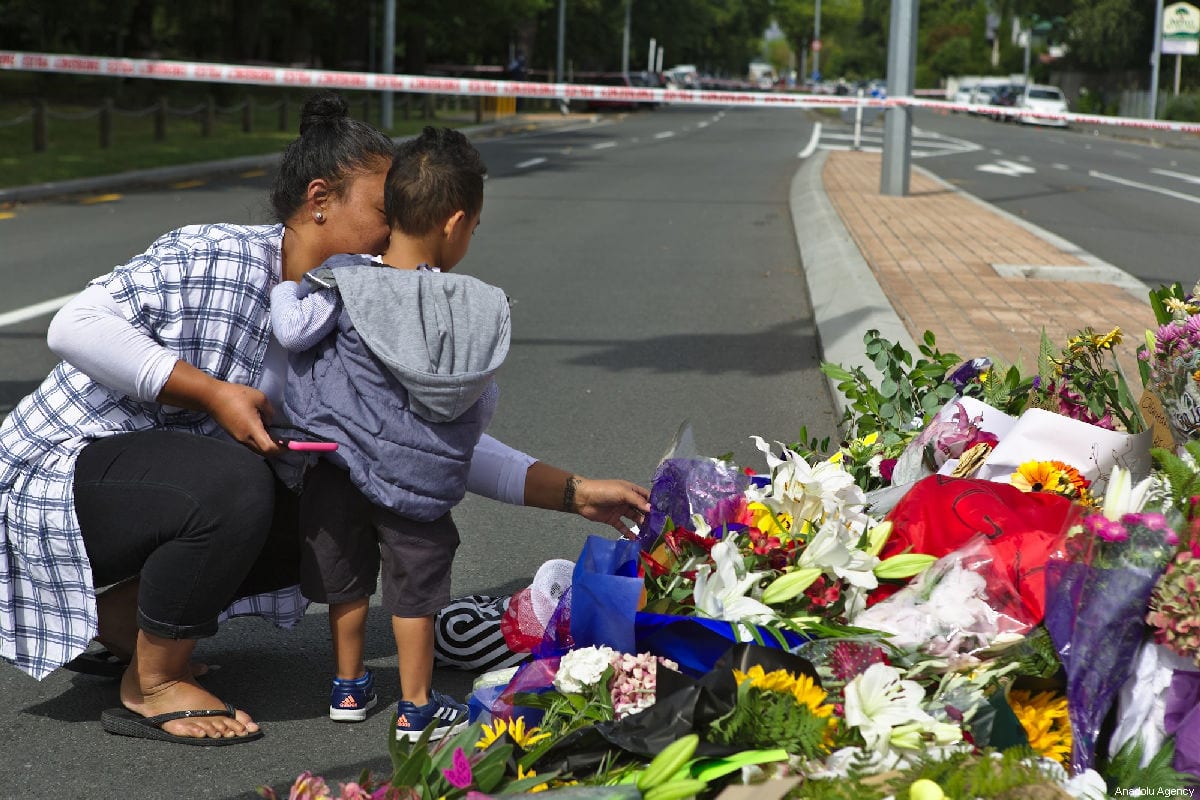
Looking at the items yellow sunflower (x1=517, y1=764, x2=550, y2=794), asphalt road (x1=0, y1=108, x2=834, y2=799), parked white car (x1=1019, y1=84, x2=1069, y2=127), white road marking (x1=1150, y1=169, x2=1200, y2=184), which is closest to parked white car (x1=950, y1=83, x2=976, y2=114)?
parked white car (x1=1019, y1=84, x2=1069, y2=127)

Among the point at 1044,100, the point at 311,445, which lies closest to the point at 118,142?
the point at 311,445

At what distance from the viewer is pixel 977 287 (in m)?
9.48

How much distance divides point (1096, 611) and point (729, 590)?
2.18 ft

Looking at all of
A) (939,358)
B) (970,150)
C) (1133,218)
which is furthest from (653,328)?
(970,150)

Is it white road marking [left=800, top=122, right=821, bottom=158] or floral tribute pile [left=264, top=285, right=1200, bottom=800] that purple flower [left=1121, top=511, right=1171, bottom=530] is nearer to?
floral tribute pile [left=264, top=285, right=1200, bottom=800]

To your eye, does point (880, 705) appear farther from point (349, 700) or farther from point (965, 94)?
point (965, 94)

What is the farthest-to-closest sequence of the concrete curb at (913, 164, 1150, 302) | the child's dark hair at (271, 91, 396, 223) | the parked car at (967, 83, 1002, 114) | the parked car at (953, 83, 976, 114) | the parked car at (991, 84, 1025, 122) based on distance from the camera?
the parked car at (953, 83, 976, 114) → the parked car at (967, 83, 1002, 114) → the parked car at (991, 84, 1025, 122) → the concrete curb at (913, 164, 1150, 302) → the child's dark hair at (271, 91, 396, 223)

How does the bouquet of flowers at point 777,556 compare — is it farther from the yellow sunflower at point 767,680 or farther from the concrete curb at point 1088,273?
the concrete curb at point 1088,273

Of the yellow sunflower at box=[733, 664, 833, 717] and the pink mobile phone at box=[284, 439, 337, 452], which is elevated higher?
the pink mobile phone at box=[284, 439, 337, 452]

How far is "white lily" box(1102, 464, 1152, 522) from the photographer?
2.57m

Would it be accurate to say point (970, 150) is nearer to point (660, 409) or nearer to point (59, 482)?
point (660, 409)

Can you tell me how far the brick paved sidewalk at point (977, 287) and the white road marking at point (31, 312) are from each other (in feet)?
17.3

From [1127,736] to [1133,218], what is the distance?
14.8 metres

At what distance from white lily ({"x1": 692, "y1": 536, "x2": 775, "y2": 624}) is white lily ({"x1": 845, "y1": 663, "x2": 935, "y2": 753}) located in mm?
300
